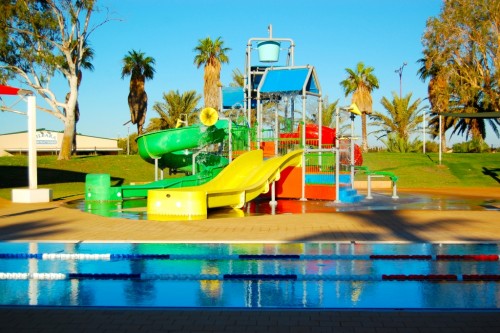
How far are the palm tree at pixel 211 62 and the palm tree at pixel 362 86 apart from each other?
12697mm

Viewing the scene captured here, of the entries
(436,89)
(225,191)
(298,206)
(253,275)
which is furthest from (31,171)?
(436,89)

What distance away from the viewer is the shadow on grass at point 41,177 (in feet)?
94.3

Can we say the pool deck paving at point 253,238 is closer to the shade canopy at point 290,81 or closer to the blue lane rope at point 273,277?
the blue lane rope at point 273,277

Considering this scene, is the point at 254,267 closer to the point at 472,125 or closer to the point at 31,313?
the point at 31,313

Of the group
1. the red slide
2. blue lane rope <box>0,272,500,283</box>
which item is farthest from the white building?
blue lane rope <box>0,272,500,283</box>

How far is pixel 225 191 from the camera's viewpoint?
1622 cm

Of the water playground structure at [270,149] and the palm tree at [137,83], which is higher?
the palm tree at [137,83]

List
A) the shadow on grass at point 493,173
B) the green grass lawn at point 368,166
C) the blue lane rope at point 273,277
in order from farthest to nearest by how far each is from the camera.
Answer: the shadow on grass at point 493,173, the green grass lawn at point 368,166, the blue lane rope at point 273,277

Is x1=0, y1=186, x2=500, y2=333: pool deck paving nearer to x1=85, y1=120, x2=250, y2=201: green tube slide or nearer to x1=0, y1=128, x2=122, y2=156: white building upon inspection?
x1=85, y1=120, x2=250, y2=201: green tube slide

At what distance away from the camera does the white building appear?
6962cm

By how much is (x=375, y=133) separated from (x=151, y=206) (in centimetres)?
4336

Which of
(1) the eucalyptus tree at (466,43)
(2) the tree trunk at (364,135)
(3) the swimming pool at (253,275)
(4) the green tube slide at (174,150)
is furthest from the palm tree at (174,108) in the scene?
(3) the swimming pool at (253,275)

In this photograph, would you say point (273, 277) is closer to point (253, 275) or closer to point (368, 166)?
point (253, 275)

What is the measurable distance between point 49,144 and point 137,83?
28.1m
